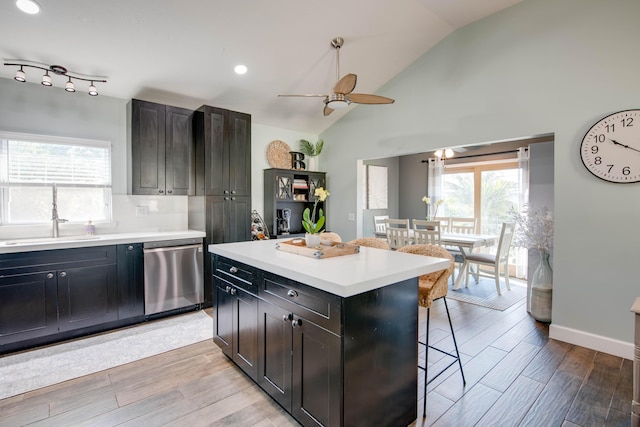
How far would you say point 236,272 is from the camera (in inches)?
92.7

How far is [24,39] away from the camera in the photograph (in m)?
2.68

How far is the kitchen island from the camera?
1515 millimetres

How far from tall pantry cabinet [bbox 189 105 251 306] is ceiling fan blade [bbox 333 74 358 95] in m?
1.92

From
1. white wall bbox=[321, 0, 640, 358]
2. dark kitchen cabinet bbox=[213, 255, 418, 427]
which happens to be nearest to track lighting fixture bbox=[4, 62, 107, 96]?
dark kitchen cabinet bbox=[213, 255, 418, 427]

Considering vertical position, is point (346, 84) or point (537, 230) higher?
point (346, 84)

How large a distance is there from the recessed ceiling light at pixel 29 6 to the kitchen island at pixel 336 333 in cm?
253

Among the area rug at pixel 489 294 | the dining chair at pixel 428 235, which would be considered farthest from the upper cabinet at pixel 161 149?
the area rug at pixel 489 294

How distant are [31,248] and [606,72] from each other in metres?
5.41

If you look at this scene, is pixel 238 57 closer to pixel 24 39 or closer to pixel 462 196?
pixel 24 39

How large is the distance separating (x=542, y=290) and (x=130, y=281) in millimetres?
4554

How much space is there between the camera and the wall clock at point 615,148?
2619mm

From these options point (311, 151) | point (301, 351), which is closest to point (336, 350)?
point (301, 351)

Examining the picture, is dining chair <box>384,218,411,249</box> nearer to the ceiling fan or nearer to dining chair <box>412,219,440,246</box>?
dining chair <box>412,219,440,246</box>

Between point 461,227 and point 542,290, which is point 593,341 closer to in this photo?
point 542,290
